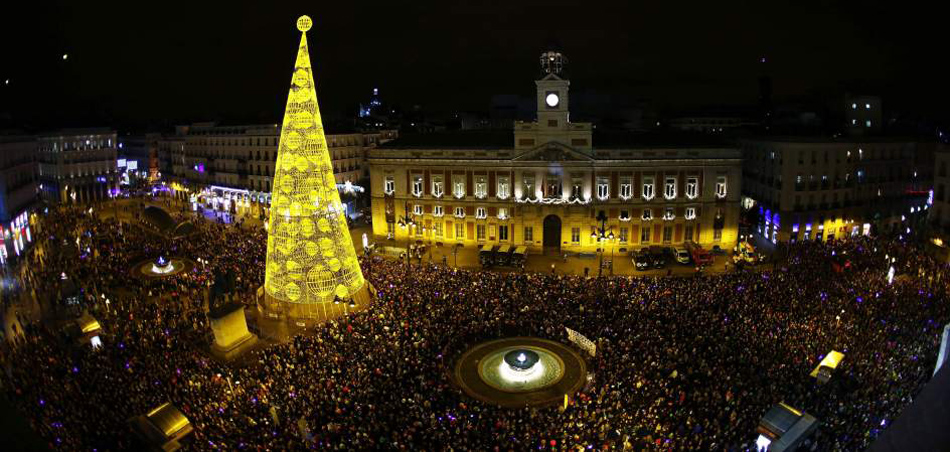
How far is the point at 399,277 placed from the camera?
36.8 m

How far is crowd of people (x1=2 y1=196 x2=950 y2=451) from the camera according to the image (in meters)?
19.0

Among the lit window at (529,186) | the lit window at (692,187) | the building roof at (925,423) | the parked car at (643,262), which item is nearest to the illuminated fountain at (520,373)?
the parked car at (643,262)

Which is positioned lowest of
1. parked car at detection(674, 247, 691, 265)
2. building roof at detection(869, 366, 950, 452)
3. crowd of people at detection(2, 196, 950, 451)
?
parked car at detection(674, 247, 691, 265)

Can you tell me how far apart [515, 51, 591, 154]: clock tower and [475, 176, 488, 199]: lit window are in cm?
506

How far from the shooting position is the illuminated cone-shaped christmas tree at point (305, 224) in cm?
3011

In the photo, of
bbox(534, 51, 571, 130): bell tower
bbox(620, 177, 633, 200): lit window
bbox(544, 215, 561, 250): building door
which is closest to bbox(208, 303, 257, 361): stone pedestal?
bbox(544, 215, 561, 250): building door

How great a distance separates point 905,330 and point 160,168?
102972mm

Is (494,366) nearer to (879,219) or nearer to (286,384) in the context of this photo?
(286,384)

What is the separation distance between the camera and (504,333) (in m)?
29.8

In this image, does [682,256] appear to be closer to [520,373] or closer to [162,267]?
[520,373]

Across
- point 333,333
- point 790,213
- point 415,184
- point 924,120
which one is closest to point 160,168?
point 415,184

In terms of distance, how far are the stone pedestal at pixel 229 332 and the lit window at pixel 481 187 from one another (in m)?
27.4

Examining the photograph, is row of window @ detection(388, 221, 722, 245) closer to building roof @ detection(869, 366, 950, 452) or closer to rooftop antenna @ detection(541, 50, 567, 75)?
rooftop antenna @ detection(541, 50, 567, 75)

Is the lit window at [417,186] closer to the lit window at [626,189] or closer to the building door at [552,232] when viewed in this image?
the building door at [552,232]
